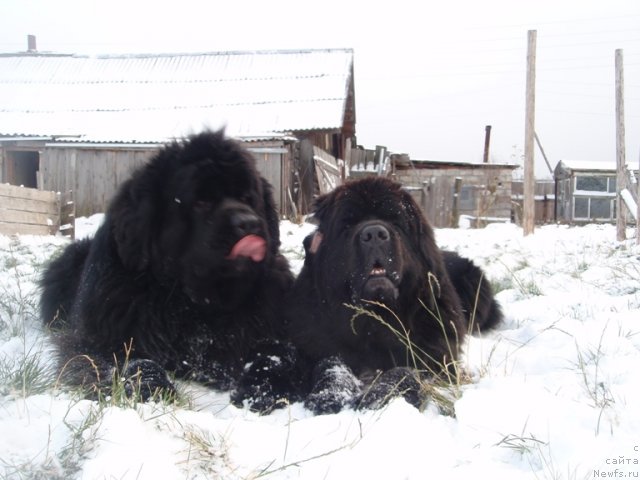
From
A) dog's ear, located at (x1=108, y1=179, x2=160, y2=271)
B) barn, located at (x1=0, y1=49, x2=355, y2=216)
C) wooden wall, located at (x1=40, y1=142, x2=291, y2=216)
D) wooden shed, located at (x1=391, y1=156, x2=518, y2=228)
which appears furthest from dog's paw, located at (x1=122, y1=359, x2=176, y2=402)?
wooden shed, located at (x1=391, y1=156, x2=518, y2=228)

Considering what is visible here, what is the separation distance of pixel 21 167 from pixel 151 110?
496 cm

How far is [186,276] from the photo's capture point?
8.65ft

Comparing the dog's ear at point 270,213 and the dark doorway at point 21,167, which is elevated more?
the dark doorway at point 21,167

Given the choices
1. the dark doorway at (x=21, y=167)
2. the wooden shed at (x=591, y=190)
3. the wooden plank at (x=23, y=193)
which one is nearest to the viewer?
the wooden plank at (x=23, y=193)

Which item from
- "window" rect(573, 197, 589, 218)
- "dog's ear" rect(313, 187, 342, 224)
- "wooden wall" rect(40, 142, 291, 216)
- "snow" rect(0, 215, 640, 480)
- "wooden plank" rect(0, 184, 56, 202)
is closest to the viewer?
"snow" rect(0, 215, 640, 480)

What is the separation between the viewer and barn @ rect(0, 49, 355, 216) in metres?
15.2

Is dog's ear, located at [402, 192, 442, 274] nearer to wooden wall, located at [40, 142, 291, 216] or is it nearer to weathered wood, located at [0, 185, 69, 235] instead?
weathered wood, located at [0, 185, 69, 235]

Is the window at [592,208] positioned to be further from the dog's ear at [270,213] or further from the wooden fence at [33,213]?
the dog's ear at [270,213]

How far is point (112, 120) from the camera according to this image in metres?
16.2

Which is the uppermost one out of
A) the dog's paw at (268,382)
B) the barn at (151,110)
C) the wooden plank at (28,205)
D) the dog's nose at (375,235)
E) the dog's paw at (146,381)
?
the barn at (151,110)

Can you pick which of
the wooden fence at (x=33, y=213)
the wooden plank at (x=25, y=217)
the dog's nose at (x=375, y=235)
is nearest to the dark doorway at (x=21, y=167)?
the wooden fence at (x=33, y=213)

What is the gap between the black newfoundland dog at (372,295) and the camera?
2373mm

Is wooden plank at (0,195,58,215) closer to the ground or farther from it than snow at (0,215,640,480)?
farther from it

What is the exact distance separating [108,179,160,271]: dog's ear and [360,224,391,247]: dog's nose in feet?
3.41
